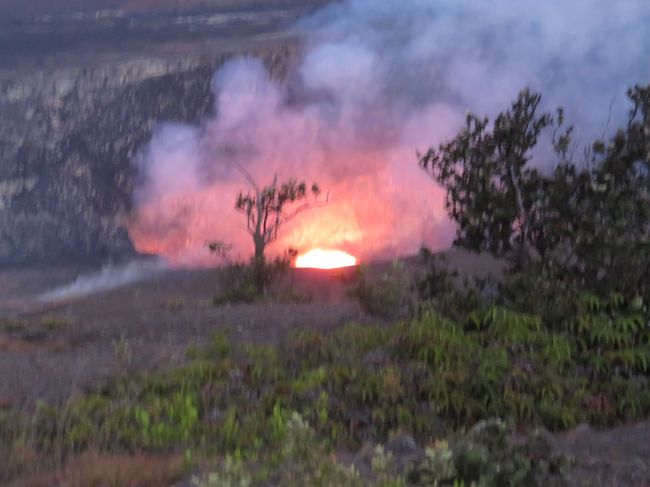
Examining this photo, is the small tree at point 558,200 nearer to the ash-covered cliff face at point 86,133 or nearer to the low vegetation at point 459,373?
the low vegetation at point 459,373

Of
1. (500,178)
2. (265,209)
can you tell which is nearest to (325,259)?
(265,209)

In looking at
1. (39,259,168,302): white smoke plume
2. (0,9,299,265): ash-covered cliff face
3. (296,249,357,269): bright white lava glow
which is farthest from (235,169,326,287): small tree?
(0,9,299,265): ash-covered cliff face

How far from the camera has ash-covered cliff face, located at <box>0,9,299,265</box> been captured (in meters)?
18.5

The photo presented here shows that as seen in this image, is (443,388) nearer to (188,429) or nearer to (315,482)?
(188,429)

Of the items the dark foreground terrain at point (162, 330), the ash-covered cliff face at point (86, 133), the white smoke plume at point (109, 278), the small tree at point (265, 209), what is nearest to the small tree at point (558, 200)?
the dark foreground terrain at point (162, 330)

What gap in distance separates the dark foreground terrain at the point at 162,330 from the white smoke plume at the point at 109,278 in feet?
1.04

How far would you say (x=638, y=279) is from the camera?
7840 millimetres

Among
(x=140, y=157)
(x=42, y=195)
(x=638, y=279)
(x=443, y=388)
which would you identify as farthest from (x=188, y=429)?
(x=42, y=195)

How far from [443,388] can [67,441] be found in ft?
9.51

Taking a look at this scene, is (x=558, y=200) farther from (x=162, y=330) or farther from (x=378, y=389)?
(x=162, y=330)

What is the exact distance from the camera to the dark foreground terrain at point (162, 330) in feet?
17.6

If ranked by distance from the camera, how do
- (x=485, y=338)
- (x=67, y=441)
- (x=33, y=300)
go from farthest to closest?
1. (x=33, y=300)
2. (x=485, y=338)
3. (x=67, y=441)

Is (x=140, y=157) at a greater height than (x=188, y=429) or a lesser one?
greater

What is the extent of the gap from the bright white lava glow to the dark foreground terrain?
69 centimetres
